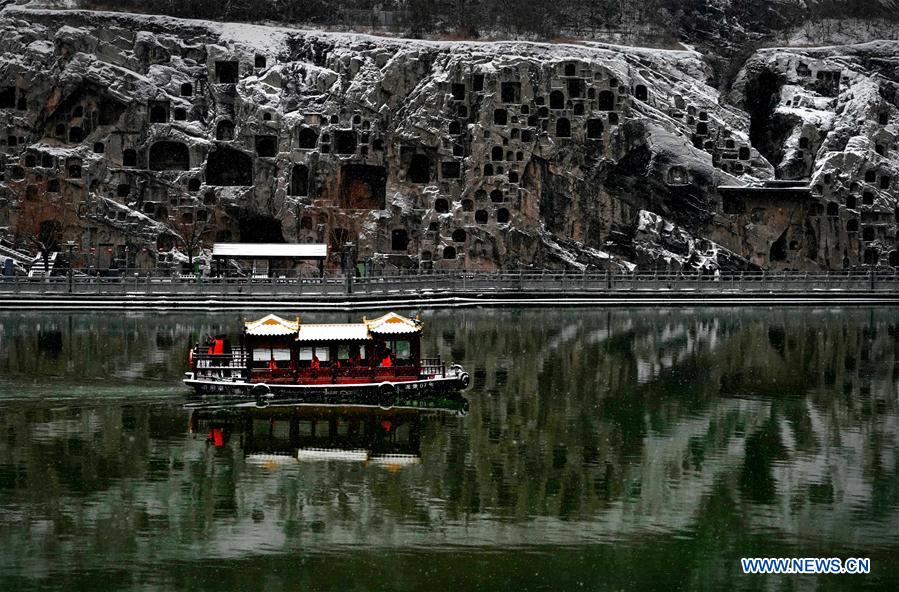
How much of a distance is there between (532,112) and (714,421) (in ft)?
182

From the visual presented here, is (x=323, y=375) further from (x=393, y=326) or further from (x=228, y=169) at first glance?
(x=228, y=169)

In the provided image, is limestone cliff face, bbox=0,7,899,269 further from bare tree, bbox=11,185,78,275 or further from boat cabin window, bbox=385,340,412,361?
boat cabin window, bbox=385,340,412,361

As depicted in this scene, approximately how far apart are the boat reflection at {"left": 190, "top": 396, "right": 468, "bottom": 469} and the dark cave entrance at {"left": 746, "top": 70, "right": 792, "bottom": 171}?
6181cm

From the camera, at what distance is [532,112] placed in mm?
92875

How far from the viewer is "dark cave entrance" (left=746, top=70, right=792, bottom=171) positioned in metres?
97.6

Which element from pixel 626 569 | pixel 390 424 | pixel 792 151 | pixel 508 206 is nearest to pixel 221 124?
pixel 508 206

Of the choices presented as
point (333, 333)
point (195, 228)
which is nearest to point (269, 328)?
point (333, 333)

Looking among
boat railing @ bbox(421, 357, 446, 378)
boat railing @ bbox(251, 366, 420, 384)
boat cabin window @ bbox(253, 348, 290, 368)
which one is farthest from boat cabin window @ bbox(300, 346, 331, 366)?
boat railing @ bbox(421, 357, 446, 378)

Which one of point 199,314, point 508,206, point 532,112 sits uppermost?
point 532,112

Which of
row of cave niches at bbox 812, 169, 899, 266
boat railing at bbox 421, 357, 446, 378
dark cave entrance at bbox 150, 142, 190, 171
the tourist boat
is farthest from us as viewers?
row of cave niches at bbox 812, 169, 899, 266

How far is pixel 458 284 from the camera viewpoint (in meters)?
78.6

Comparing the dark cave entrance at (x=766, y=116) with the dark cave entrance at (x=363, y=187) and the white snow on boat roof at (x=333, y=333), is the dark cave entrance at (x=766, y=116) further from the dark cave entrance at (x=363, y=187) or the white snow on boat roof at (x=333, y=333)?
the white snow on boat roof at (x=333, y=333)

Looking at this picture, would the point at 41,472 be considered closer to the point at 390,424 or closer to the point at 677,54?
the point at 390,424

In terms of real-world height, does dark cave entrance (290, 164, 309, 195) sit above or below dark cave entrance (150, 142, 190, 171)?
below
